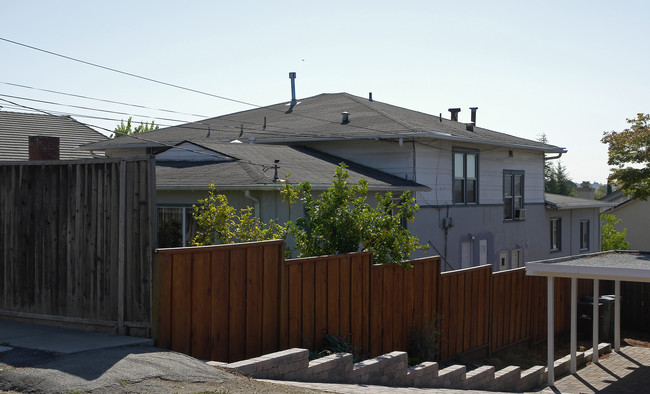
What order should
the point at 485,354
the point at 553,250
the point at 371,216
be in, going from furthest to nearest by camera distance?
the point at 553,250
the point at 485,354
the point at 371,216

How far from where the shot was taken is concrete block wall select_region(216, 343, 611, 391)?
320 inches

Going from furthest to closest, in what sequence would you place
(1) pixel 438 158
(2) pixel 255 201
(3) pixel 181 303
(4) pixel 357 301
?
1. (1) pixel 438 158
2. (2) pixel 255 201
3. (4) pixel 357 301
4. (3) pixel 181 303

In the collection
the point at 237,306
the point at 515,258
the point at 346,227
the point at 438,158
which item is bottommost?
the point at 515,258

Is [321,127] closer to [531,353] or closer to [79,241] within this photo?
[531,353]

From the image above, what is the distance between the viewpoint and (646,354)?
16125 millimetres

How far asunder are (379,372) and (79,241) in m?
4.28

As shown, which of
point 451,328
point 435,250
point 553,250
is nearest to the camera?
point 451,328

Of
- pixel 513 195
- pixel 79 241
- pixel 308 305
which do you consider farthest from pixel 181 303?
pixel 513 195

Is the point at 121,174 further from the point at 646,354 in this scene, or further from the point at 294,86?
the point at 294,86

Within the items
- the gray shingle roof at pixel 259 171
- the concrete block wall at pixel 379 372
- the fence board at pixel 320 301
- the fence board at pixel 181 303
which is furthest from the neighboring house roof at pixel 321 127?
the fence board at pixel 181 303

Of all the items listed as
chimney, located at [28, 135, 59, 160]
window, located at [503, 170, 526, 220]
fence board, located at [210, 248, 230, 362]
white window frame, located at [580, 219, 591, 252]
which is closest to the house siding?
white window frame, located at [580, 219, 591, 252]

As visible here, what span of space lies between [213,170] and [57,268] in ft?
23.7

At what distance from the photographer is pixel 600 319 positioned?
57.6 ft

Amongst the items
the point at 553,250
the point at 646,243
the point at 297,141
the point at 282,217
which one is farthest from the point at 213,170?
the point at 646,243
